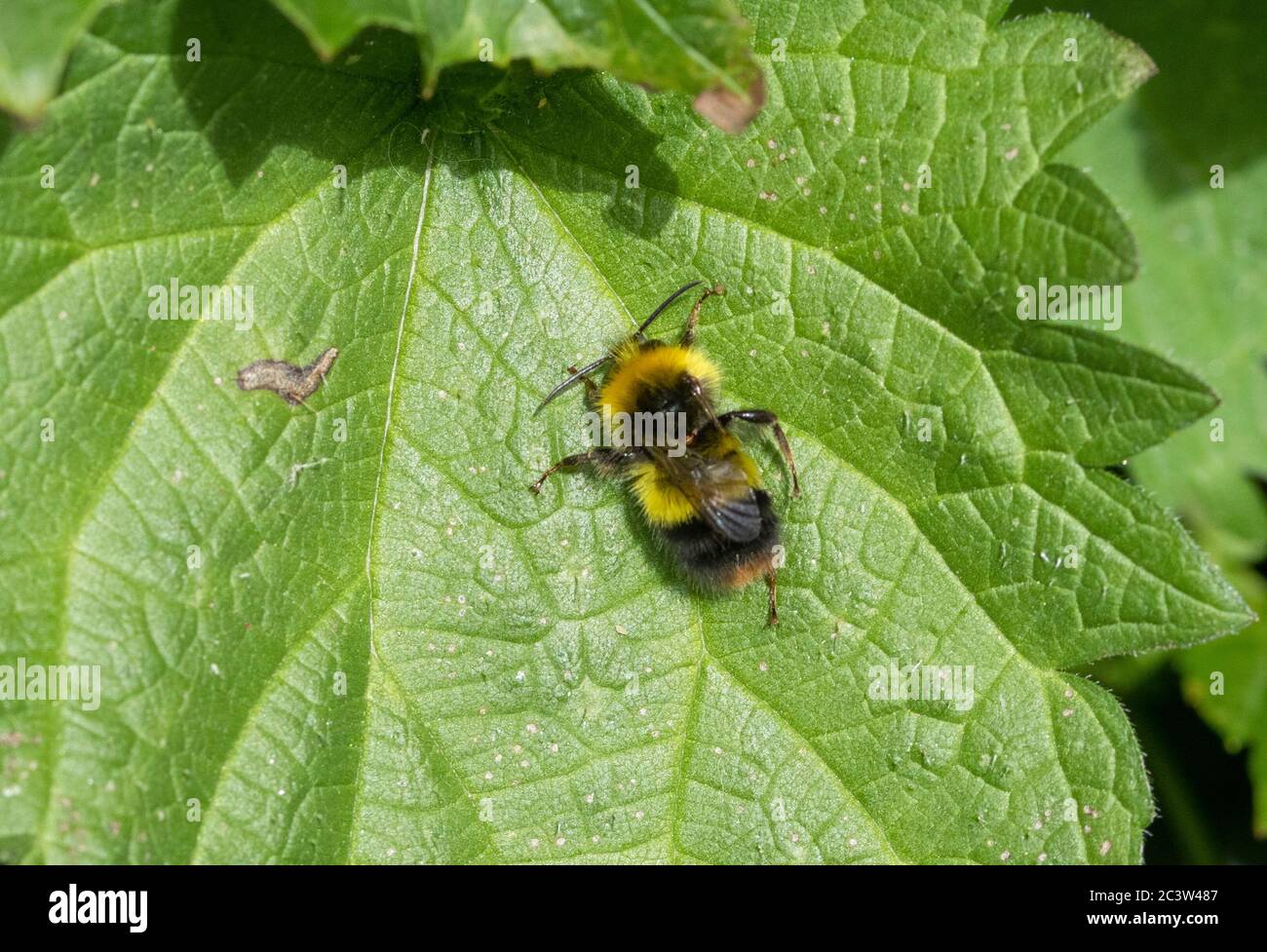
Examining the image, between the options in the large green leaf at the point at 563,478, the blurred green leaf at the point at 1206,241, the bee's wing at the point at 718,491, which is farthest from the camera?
the blurred green leaf at the point at 1206,241

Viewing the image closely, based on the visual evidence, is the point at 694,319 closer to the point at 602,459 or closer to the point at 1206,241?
the point at 602,459

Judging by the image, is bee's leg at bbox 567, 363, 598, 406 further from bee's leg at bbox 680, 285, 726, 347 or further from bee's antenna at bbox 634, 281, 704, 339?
bee's leg at bbox 680, 285, 726, 347

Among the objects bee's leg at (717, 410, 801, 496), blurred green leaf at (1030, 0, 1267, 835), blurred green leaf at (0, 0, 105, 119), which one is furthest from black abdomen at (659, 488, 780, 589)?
blurred green leaf at (0, 0, 105, 119)

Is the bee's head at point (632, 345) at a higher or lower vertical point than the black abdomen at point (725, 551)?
higher

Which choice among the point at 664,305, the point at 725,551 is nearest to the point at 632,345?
the point at 664,305

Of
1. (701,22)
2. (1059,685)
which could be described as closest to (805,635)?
(1059,685)

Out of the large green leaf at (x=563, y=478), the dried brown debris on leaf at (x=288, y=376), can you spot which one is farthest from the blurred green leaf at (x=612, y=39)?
the dried brown debris on leaf at (x=288, y=376)

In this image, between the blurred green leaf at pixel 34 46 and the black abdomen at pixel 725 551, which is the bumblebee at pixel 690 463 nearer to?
the black abdomen at pixel 725 551
